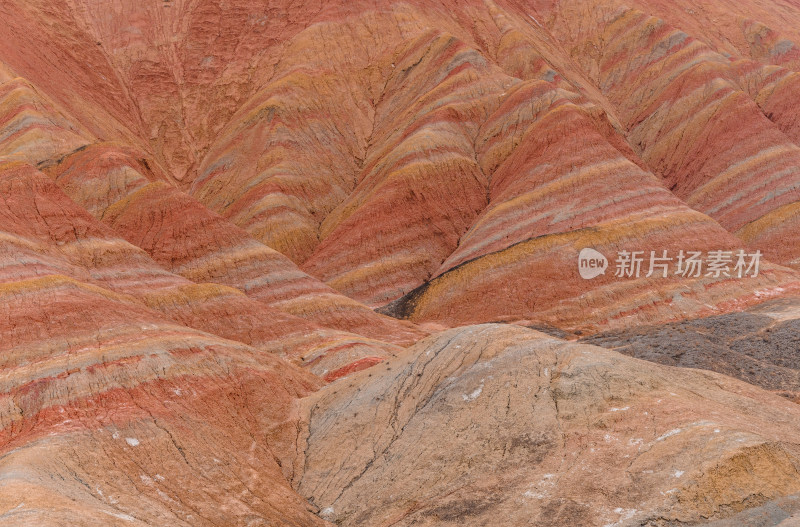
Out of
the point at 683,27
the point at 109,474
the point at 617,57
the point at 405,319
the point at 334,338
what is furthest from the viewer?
the point at 683,27

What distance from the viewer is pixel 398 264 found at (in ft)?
229

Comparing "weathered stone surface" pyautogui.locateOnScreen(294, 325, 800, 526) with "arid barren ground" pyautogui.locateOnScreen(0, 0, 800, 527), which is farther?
"arid barren ground" pyautogui.locateOnScreen(0, 0, 800, 527)

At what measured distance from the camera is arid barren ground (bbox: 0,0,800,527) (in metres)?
24.8

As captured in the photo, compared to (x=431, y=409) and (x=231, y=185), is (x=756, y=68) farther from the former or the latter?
Answer: (x=431, y=409)

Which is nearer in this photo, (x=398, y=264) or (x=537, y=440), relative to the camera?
(x=537, y=440)

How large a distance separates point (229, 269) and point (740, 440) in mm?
42432

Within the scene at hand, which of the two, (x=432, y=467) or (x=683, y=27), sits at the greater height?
(x=683, y=27)

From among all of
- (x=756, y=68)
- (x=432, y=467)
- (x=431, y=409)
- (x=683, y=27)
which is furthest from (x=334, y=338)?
(x=683, y=27)

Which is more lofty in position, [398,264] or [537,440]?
[537,440]

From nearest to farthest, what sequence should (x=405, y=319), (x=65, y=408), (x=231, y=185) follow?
1. (x=65, y=408)
2. (x=405, y=319)
3. (x=231, y=185)

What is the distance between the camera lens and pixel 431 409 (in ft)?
96.4

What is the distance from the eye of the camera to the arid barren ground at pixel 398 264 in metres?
24.8

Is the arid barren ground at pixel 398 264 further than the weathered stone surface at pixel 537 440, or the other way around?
the arid barren ground at pixel 398 264

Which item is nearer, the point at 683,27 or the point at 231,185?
the point at 231,185
